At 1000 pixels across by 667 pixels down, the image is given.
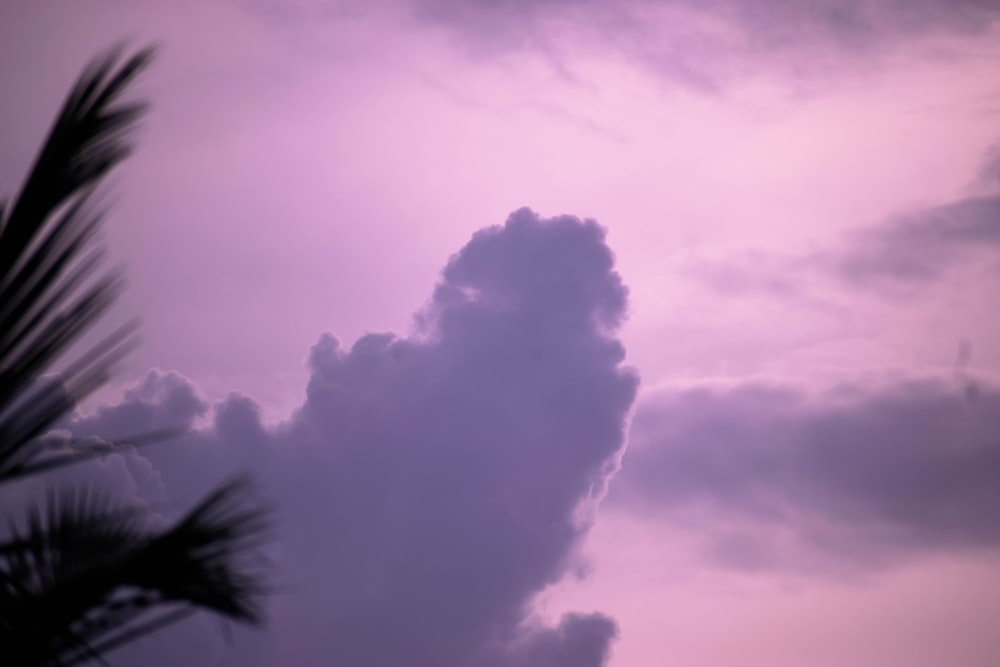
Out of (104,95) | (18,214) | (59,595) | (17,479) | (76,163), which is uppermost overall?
(104,95)

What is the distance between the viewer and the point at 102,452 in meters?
4.46

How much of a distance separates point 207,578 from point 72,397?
1145 mm

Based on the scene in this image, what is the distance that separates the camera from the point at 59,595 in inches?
154

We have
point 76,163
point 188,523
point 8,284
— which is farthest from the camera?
point 76,163

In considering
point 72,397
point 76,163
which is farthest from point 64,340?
point 76,163

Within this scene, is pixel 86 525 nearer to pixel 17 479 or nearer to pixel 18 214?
pixel 17 479

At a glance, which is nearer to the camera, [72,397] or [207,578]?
[207,578]

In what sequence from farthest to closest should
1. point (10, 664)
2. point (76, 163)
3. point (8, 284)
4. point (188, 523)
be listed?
point (76, 163) < point (8, 284) < point (188, 523) < point (10, 664)

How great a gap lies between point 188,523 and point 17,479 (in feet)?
3.28

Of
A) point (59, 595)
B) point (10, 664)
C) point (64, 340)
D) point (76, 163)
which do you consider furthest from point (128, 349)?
point (10, 664)

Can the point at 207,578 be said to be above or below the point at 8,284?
below

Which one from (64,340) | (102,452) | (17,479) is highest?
(64,340)

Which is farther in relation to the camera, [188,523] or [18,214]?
[18,214]

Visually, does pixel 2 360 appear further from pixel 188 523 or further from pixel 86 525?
pixel 188 523
